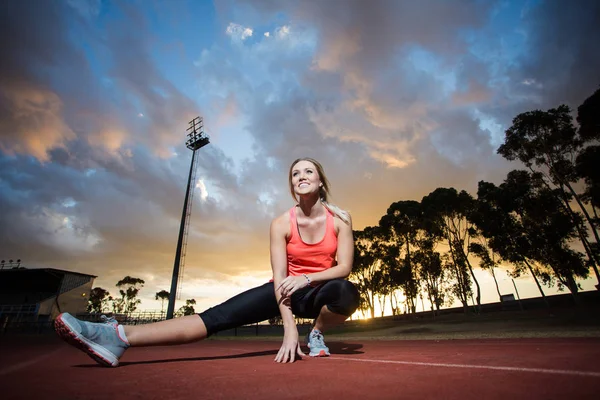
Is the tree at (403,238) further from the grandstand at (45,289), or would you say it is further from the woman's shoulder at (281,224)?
the grandstand at (45,289)

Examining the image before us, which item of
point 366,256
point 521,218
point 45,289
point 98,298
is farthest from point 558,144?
point 98,298

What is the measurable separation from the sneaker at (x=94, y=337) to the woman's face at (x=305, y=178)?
6.22 ft

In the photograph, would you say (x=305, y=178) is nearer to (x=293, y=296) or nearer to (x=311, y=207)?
(x=311, y=207)

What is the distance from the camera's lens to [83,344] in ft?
6.52

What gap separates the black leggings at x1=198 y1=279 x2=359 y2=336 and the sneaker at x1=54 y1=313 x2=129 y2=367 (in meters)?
0.64

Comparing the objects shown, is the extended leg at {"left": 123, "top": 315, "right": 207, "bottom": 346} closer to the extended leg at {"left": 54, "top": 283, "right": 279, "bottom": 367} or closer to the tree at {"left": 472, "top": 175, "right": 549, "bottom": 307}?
the extended leg at {"left": 54, "top": 283, "right": 279, "bottom": 367}

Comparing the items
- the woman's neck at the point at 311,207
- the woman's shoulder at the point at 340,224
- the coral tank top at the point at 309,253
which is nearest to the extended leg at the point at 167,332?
the coral tank top at the point at 309,253

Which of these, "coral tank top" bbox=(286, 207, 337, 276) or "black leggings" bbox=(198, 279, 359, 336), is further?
"coral tank top" bbox=(286, 207, 337, 276)

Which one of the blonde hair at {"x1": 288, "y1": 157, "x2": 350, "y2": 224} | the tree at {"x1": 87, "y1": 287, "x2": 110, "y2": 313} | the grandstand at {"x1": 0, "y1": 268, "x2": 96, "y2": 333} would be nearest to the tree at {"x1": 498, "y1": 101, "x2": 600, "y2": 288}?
the blonde hair at {"x1": 288, "y1": 157, "x2": 350, "y2": 224}

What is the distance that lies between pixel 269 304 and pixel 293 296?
0.23 m

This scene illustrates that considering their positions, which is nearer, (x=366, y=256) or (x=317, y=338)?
(x=317, y=338)

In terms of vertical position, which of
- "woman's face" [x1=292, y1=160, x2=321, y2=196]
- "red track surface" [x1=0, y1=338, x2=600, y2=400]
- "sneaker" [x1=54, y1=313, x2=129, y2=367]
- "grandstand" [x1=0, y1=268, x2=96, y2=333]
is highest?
"grandstand" [x1=0, y1=268, x2=96, y2=333]

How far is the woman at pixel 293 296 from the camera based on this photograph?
2.13 m

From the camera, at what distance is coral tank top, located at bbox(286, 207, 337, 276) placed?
273cm
